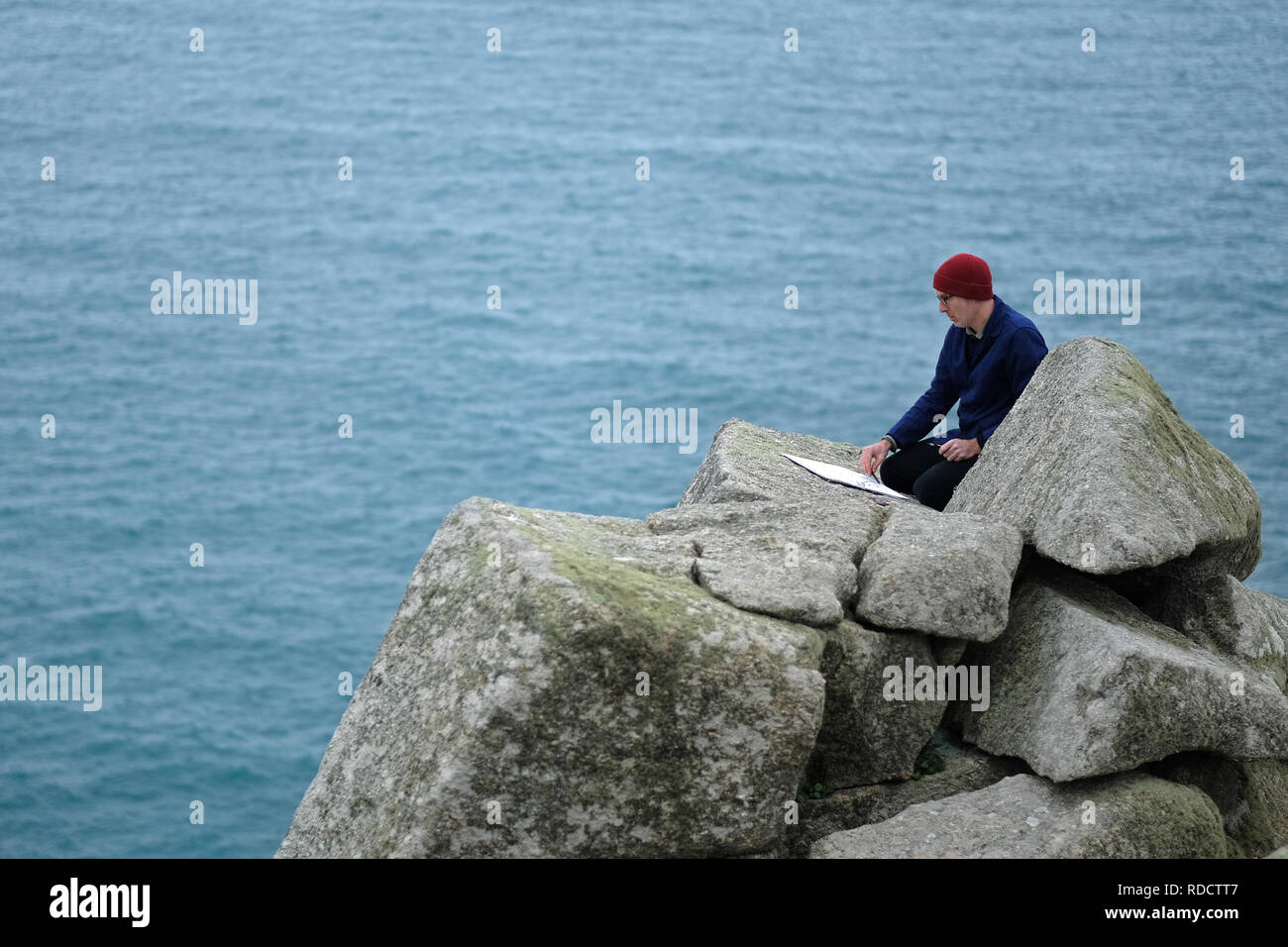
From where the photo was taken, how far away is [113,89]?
3850 cm

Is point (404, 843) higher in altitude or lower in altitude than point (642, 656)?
lower

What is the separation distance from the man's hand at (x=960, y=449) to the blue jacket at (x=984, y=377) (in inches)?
3.6

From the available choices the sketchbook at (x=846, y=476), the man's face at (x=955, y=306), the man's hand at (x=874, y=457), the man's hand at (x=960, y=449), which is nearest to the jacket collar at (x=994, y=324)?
the man's face at (x=955, y=306)

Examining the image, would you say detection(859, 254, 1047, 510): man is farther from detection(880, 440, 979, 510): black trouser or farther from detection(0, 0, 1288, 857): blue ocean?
detection(0, 0, 1288, 857): blue ocean

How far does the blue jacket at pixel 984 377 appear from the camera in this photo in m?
7.00

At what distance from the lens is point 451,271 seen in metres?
36.1

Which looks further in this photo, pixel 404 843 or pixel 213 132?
pixel 213 132

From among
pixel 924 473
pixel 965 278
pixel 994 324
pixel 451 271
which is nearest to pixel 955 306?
pixel 965 278

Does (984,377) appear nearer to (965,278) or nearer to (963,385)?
(963,385)

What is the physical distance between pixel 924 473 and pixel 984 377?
60 centimetres
